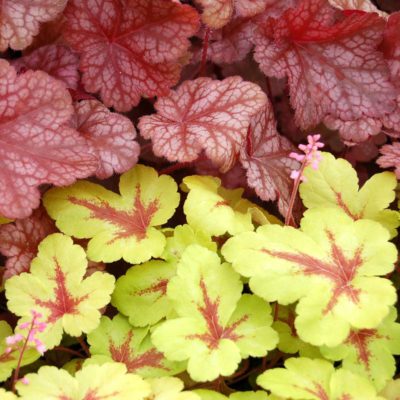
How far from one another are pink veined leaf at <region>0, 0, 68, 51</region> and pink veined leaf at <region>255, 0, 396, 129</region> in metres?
0.47

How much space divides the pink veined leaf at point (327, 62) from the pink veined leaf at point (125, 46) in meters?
0.23

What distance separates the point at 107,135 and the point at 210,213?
29 centimetres

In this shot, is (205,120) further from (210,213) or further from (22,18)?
(22,18)

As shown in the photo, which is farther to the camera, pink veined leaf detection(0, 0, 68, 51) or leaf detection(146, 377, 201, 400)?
pink veined leaf detection(0, 0, 68, 51)

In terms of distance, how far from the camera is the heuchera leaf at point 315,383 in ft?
3.27

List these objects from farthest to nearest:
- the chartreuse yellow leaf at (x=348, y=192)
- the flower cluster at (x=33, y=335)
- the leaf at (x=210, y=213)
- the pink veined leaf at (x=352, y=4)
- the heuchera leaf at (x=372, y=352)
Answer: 1. the pink veined leaf at (x=352, y=4)
2. the chartreuse yellow leaf at (x=348, y=192)
3. the leaf at (x=210, y=213)
4. the heuchera leaf at (x=372, y=352)
5. the flower cluster at (x=33, y=335)

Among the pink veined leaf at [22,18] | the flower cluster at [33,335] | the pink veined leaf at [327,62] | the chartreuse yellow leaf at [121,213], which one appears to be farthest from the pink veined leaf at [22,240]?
the pink veined leaf at [327,62]

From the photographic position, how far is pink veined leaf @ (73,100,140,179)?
125cm

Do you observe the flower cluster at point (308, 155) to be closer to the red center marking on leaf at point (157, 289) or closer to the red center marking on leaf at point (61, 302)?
the red center marking on leaf at point (157, 289)

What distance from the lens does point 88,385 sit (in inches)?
39.9

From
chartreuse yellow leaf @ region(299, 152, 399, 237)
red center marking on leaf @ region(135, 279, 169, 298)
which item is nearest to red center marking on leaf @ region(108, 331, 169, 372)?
red center marking on leaf @ region(135, 279, 169, 298)

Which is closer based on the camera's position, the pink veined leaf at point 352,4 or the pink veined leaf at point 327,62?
the pink veined leaf at point 327,62

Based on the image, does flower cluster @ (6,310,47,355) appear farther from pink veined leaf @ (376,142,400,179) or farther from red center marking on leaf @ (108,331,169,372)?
pink veined leaf @ (376,142,400,179)

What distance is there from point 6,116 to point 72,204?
0.74 feet
